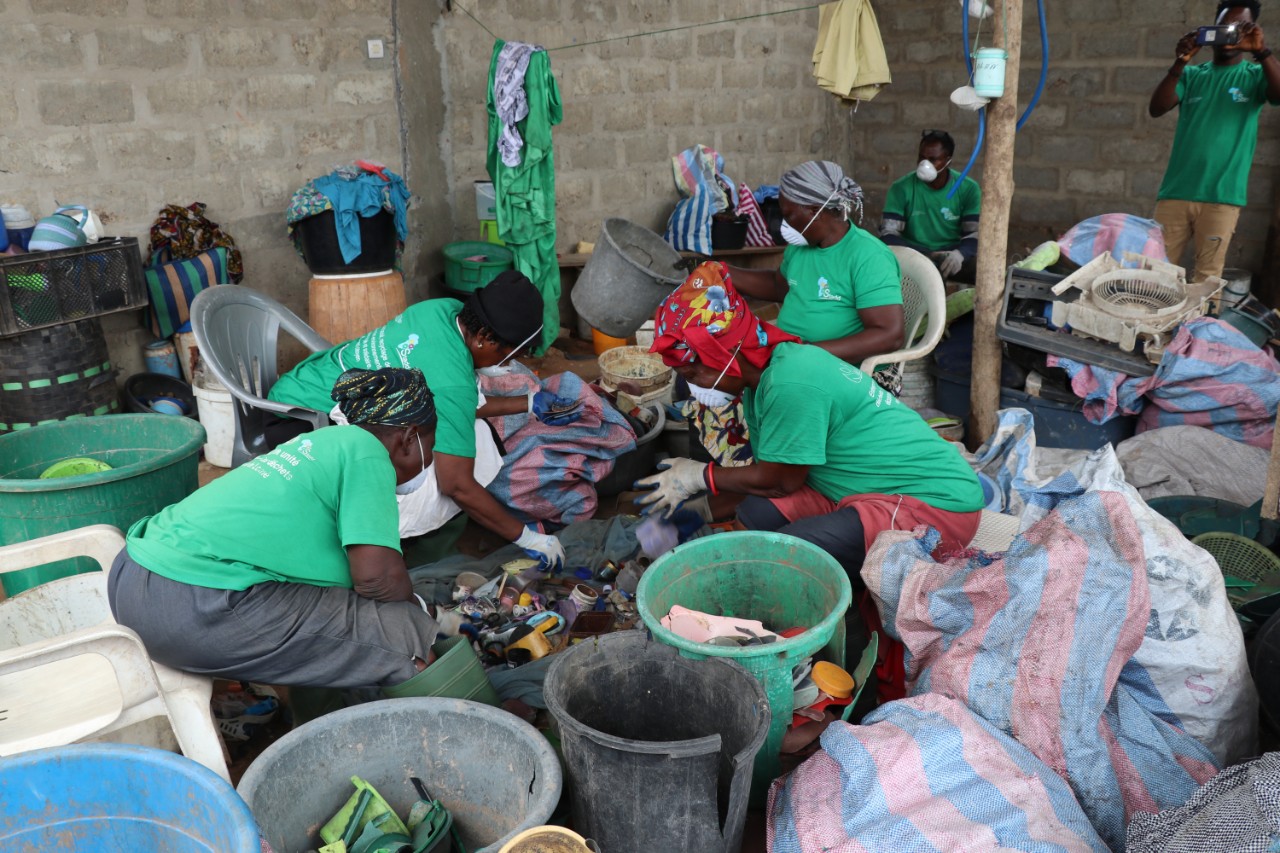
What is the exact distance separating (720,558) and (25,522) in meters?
1.97

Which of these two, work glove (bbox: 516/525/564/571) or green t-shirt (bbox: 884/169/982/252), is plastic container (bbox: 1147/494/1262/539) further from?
green t-shirt (bbox: 884/169/982/252)

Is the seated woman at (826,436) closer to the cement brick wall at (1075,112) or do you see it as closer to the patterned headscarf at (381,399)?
the patterned headscarf at (381,399)

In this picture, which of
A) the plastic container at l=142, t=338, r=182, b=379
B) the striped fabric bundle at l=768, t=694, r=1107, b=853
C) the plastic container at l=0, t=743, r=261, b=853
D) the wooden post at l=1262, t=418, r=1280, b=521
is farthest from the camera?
the plastic container at l=142, t=338, r=182, b=379

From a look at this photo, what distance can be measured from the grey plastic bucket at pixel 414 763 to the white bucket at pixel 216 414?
8.59ft

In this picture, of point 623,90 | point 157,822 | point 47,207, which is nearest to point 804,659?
point 157,822

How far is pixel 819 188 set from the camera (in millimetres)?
4148

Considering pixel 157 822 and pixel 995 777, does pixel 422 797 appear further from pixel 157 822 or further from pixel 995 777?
pixel 995 777

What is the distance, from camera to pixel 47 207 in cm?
443

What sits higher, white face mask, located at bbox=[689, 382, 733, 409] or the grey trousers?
white face mask, located at bbox=[689, 382, 733, 409]

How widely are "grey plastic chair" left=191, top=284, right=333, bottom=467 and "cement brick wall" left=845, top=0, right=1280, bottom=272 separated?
5.16m

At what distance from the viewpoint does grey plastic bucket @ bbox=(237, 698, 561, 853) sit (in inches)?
87.5

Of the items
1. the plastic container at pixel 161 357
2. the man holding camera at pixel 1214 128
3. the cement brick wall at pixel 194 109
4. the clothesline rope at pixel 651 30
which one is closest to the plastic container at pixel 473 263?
the cement brick wall at pixel 194 109

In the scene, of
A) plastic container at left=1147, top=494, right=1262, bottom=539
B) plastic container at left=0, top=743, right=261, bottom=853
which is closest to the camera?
plastic container at left=1147, top=494, right=1262, bottom=539

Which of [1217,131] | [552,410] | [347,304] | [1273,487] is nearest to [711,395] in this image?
[552,410]
